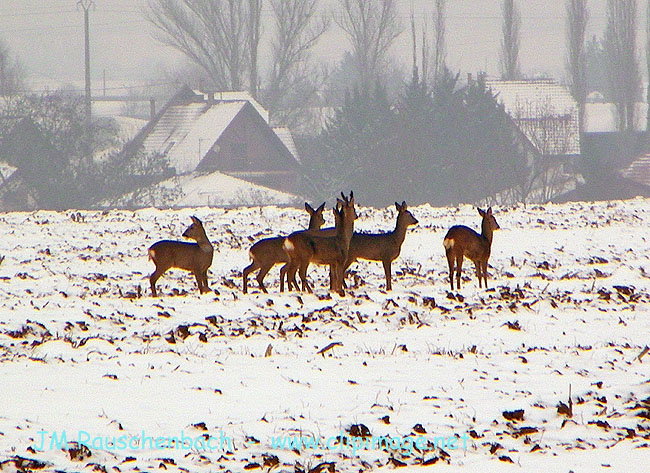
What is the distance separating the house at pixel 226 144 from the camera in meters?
64.4

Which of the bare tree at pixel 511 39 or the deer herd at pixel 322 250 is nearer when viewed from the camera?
the deer herd at pixel 322 250

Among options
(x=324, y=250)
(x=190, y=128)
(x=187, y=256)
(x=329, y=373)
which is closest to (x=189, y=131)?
(x=190, y=128)

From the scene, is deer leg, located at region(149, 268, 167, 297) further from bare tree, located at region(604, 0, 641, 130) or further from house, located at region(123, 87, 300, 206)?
bare tree, located at region(604, 0, 641, 130)

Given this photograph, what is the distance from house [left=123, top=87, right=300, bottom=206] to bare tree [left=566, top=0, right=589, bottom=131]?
30155mm

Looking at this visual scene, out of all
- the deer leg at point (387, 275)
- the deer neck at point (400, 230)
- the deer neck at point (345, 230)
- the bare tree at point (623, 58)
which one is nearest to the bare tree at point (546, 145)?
the bare tree at point (623, 58)

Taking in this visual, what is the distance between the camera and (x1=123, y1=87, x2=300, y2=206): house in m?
64.4

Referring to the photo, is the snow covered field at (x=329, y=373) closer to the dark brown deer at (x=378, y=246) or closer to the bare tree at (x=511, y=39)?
the dark brown deer at (x=378, y=246)

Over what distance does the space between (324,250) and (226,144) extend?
2043 inches

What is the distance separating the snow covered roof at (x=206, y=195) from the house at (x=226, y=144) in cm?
357

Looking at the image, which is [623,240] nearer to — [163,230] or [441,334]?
[163,230]

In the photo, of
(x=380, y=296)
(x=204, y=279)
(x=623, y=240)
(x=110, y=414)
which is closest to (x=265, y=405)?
(x=110, y=414)

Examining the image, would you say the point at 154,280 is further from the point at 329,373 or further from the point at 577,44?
the point at 577,44

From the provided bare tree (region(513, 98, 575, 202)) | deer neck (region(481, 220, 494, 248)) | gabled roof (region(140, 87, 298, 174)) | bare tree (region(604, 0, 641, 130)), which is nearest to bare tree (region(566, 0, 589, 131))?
bare tree (region(604, 0, 641, 130))

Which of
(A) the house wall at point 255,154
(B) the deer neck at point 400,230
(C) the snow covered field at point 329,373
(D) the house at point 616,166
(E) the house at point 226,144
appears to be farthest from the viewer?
(A) the house wall at point 255,154
